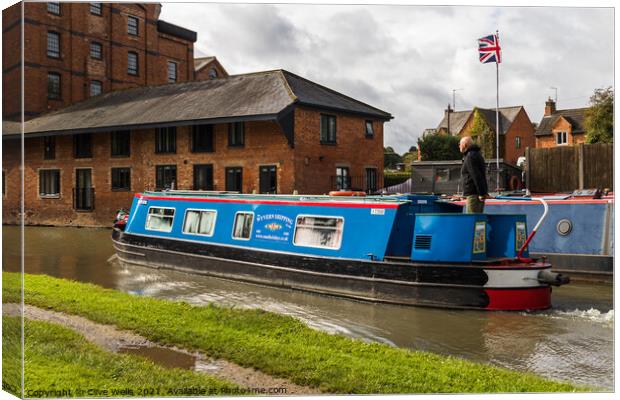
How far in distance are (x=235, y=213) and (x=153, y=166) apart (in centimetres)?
734

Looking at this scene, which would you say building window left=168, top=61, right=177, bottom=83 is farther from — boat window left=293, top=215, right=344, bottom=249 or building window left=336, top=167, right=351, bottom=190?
boat window left=293, top=215, right=344, bottom=249

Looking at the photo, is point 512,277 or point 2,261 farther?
point 512,277

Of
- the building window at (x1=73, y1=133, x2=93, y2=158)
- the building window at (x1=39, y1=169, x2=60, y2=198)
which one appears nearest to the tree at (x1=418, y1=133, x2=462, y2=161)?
the building window at (x1=73, y1=133, x2=93, y2=158)

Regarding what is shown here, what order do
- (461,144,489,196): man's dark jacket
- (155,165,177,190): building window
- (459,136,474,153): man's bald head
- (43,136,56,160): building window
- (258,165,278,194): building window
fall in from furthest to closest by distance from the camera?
(258,165,278,194): building window
(155,165,177,190): building window
(43,136,56,160): building window
(461,144,489,196): man's dark jacket
(459,136,474,153): man's bald head

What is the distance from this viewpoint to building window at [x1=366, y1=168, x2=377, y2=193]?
57.0ft

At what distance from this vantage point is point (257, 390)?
468cm

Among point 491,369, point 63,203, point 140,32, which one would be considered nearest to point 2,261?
point 491,369

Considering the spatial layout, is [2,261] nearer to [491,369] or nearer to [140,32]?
[491,369]

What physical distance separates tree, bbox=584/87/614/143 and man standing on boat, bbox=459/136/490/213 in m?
1.49

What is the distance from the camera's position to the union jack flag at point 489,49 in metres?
6.12

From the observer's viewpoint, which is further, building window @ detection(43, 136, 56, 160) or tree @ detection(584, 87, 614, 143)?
building window @ detection(43, 136, 56, 160)

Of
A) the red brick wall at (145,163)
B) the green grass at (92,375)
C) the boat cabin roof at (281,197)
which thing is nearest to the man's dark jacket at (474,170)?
the boat cabin roof at (281,197)

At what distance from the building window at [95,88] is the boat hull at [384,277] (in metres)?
6.94

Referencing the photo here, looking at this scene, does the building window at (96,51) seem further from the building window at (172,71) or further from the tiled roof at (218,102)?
the building window at (172,71)
